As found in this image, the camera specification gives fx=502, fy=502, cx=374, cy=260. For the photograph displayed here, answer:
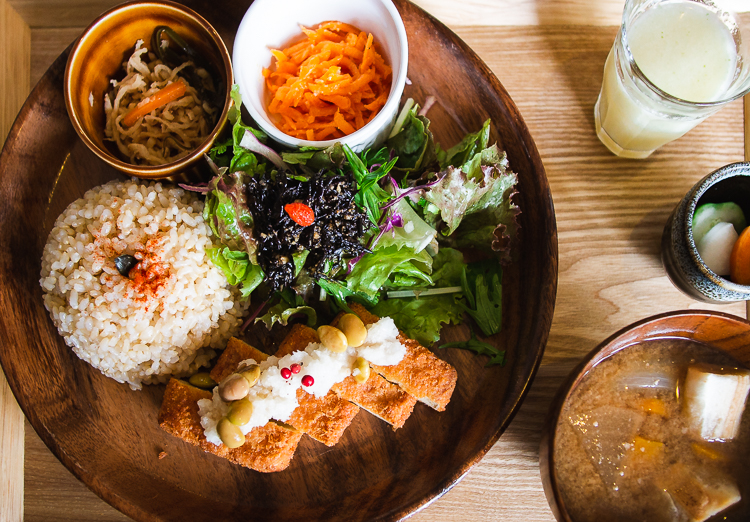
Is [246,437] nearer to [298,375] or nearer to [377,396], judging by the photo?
[298,375]

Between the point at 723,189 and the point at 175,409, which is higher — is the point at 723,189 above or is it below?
above

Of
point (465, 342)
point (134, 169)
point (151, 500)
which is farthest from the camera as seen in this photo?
point (465, 342)

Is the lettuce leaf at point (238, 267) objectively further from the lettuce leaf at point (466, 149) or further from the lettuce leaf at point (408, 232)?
the lettuce leaf at point (466, 149)

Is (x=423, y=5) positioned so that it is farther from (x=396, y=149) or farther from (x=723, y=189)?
(x=723, y=189)

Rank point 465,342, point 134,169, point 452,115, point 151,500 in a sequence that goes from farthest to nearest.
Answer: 1. point 452,115
2. point 465,342
3. point 151,500
4. point 134,169

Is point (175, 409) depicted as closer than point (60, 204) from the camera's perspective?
Yes

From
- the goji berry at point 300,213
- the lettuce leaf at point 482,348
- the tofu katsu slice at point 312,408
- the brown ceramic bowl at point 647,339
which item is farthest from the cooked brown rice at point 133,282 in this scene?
the brown ceramic bowl at point 647,339

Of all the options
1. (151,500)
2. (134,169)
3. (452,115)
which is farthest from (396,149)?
(151,500)

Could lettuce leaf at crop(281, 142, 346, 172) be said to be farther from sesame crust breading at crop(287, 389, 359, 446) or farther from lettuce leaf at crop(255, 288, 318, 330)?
sesame crust breading at crop(287, 389, 359, 446)
